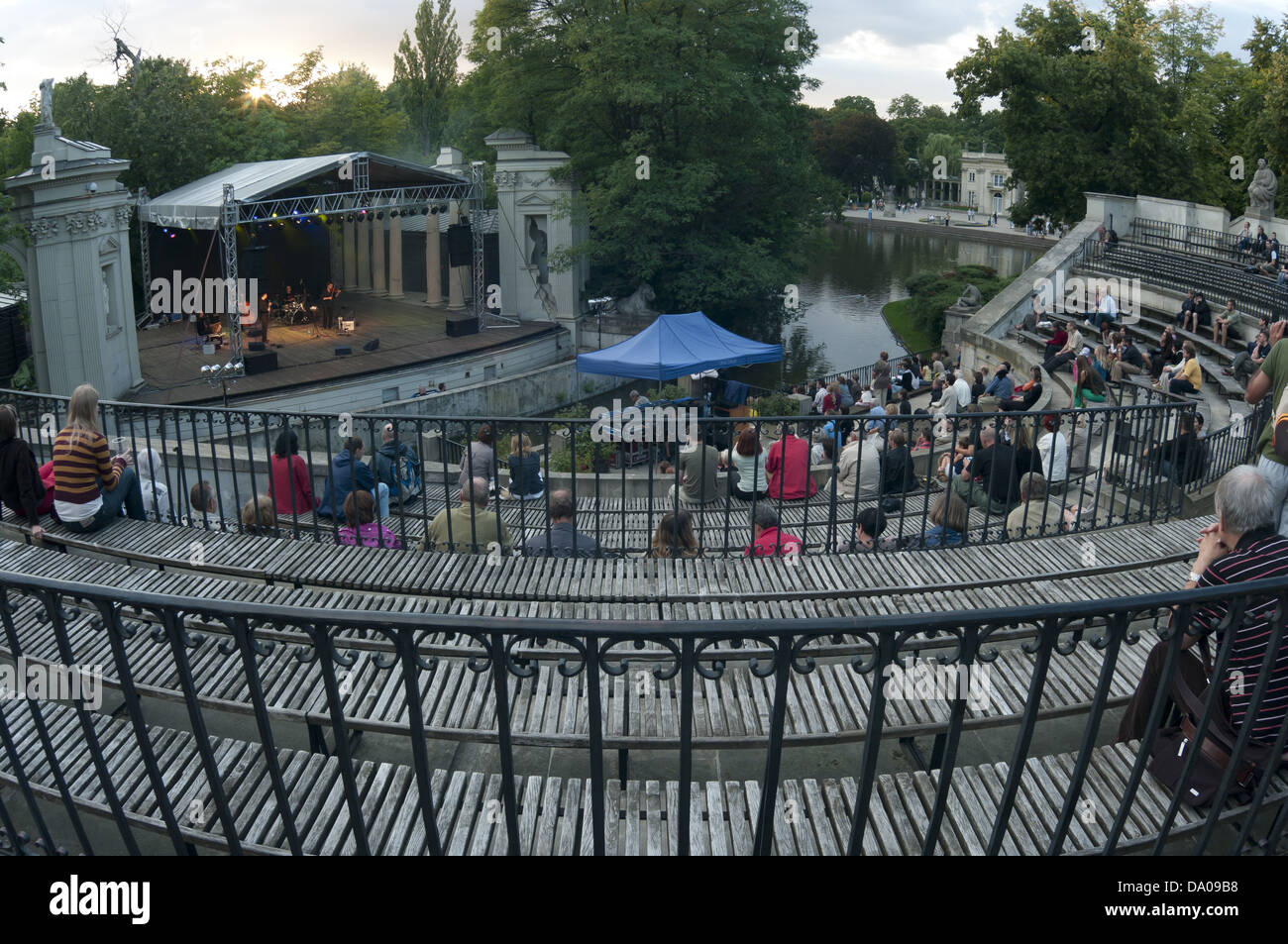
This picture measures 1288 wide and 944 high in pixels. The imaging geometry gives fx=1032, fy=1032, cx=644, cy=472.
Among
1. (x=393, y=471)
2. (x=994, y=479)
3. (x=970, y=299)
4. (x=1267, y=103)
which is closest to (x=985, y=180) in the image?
(x=1267, y=103)

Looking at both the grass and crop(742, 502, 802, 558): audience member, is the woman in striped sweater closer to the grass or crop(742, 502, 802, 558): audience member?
crop(742, 502, 802, 558): audience member

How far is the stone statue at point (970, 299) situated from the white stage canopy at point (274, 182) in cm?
1578

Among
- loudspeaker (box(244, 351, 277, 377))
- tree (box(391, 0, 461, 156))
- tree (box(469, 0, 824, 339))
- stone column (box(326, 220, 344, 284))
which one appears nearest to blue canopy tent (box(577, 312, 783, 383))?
loudspeaker (box(244, 351, 277, 377))

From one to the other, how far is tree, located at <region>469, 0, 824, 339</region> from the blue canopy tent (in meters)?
12.8

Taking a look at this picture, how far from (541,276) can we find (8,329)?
607 inches

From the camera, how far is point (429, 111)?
6169 cm

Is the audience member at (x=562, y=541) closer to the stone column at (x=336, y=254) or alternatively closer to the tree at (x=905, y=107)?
the stone column at (x=336, y=254)

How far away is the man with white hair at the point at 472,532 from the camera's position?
23.8 ft

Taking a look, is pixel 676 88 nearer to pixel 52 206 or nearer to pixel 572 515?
pixel 52 206

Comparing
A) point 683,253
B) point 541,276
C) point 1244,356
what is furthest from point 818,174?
point 1244,356

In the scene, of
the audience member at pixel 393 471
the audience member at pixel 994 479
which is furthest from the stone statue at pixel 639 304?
the audience member at pixel 994 479

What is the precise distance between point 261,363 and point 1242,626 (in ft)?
82.2

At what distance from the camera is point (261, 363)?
25391 mm
